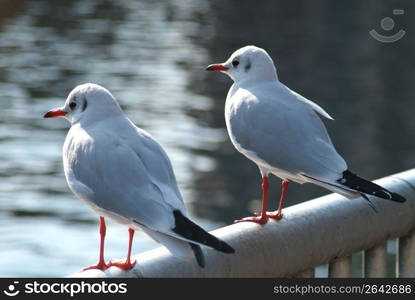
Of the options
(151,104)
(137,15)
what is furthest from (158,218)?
(137,15)

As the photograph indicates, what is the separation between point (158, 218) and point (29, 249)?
39.8ft

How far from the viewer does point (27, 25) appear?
33156 mm

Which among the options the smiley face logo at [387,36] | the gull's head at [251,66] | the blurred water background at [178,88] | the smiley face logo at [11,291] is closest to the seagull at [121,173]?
the smiley face logo at [11,291]

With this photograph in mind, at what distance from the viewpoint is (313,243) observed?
3.37 metres

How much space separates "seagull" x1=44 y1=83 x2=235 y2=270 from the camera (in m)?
3.25

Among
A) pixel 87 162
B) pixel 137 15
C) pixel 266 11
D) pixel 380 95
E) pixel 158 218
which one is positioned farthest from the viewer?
pixel 266 11

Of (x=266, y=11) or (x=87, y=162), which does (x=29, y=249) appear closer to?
(x=87, y=162)

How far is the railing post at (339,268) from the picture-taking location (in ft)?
11.5

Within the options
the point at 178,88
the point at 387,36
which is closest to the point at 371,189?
the point at 178,88

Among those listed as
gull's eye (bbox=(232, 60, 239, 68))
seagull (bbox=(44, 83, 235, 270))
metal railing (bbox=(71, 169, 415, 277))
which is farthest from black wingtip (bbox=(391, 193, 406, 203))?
gull's eye (bbox=(232, 60, 239, 68))

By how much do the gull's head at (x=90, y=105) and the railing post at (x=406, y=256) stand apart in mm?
1068

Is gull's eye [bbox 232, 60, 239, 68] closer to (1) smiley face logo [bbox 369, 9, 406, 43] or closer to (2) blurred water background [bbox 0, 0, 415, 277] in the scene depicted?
(2) blurred water background [bbox 0, 0, 415, 277]

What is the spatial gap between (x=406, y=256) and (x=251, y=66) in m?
1.05

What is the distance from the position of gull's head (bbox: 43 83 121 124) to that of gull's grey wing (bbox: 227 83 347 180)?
70cm
